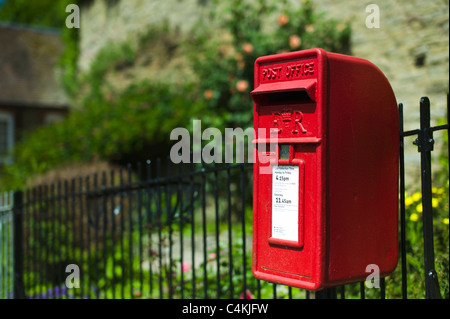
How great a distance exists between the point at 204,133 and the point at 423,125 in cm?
567

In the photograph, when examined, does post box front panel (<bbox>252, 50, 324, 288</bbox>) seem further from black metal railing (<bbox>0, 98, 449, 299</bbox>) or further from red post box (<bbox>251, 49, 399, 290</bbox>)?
black metal railing (<bbox>0, 98, 449, 299</bbox>)

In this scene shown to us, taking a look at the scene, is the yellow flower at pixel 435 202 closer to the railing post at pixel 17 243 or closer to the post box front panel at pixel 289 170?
the post box front panel at pixel 289 170

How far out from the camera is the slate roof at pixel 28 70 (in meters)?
18.5

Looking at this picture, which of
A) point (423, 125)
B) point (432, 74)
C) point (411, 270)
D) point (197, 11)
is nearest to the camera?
point (423, 125)

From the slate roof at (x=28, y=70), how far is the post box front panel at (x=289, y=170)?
660 inches

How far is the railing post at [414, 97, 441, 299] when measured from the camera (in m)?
2.41

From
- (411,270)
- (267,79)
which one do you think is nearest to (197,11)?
(411,270)

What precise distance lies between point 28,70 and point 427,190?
61.7ft

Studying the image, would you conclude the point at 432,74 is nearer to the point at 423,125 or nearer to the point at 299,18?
the point at 299,18

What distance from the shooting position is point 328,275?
2275mm

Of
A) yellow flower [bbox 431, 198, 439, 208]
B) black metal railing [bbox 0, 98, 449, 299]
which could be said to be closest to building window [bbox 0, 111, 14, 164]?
black metal railing [bbox 0, 98, 449, 299]

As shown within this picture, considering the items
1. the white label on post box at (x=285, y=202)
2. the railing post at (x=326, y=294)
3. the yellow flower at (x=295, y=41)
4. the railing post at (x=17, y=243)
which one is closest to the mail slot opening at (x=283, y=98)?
the white label on post box at (x=285, y=202)

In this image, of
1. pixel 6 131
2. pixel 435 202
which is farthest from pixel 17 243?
pixel 6 131

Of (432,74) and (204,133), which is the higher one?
(432,74)
